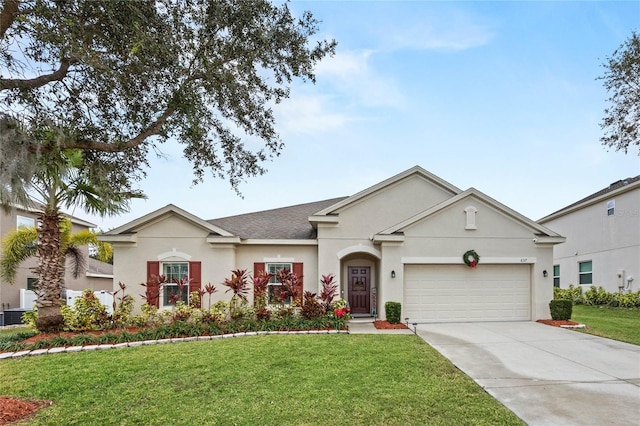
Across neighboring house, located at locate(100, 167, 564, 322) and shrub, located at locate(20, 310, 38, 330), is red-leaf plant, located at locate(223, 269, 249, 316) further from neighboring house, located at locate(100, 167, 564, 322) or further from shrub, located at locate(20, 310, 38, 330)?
shrub, located at locate(20, 310, 38, 330)

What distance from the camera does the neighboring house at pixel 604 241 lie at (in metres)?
18.8

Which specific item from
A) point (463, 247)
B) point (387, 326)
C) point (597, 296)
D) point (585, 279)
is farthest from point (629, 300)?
point (387, 326)

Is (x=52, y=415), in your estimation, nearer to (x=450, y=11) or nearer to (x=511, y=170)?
(x=450, y=11)

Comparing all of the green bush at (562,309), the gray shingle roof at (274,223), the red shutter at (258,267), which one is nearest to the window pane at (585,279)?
the green bush at (562,309)

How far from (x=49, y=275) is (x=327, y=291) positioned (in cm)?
870

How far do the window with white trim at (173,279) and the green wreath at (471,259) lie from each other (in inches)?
389

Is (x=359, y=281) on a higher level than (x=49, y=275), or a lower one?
lower

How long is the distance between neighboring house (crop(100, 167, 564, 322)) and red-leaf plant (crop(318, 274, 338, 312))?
48 centimetres

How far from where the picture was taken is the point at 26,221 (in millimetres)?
20594

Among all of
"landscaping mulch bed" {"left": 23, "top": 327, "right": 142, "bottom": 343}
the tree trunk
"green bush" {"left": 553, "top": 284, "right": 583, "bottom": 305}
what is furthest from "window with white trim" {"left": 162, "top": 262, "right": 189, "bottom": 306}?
"green bush" {"left": 553, "top": 284, "right": 583, "bottom": 305}

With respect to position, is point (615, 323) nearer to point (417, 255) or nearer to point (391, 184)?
point (417, 255)

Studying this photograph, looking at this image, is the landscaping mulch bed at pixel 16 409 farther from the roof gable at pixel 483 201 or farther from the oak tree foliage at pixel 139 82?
the roof gable at pixel 483 201

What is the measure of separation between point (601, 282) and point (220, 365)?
70.2 ft

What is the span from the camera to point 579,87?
13398 millimetres
